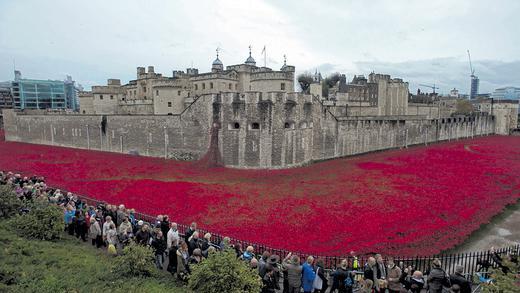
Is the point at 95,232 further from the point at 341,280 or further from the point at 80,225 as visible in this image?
the point at 341,280

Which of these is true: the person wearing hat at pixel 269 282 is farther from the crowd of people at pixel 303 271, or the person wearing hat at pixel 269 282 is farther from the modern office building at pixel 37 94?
the modern office building at pixel 37 94

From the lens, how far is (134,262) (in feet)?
29.1

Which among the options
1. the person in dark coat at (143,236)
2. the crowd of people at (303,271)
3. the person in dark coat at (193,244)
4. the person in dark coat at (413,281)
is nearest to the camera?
the crowd of people at (303,271)

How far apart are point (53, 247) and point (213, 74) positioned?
33830 mm

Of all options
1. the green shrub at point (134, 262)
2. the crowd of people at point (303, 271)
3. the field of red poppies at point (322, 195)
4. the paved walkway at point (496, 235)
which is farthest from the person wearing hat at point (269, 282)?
the paved walkway at point (496, 235)

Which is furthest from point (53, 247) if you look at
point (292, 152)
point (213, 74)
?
point (213, 74)

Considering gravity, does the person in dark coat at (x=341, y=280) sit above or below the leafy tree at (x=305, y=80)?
below

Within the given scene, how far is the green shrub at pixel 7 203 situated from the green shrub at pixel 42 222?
5.93ft

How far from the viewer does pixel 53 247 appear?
35.3ft

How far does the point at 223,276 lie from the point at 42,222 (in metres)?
7.97

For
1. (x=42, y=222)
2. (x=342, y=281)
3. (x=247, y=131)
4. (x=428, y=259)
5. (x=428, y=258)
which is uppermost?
(x=247, y=131)

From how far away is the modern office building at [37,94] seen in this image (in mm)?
108812

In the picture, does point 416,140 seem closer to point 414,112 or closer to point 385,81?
point 385,81

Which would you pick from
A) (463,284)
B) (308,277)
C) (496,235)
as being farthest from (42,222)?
(496,235)
